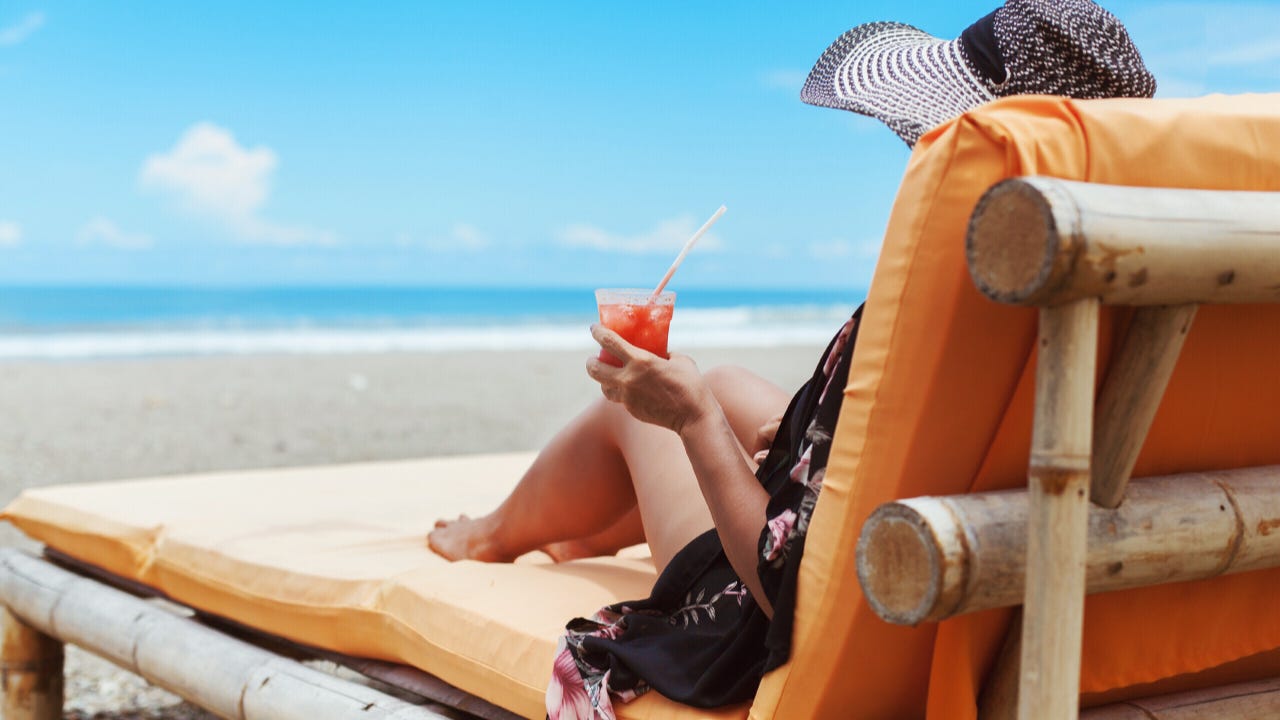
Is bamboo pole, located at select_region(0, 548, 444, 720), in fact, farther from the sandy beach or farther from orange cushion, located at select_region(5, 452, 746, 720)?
the sandy beach

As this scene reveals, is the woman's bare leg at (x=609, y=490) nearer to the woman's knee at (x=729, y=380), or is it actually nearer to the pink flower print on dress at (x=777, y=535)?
the woman's knee at (x=729, y=380)

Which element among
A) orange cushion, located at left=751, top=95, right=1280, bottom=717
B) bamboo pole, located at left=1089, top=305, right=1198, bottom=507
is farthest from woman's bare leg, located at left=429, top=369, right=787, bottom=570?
bamboo pole, located at left=1089, top=305, right=1198, bottom=507

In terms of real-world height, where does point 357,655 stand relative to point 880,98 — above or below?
below

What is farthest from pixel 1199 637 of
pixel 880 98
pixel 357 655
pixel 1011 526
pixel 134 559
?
pixel 134 559

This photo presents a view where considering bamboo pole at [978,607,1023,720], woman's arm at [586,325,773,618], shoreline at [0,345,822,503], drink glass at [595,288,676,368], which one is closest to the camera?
bamboo pole at [978,607,1023,720]

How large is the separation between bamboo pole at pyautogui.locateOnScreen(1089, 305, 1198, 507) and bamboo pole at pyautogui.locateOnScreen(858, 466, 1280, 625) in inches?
1.6

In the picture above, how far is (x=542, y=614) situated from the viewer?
1954 mm

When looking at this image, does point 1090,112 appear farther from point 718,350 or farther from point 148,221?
point 148,221

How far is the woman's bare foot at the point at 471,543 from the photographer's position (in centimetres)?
249

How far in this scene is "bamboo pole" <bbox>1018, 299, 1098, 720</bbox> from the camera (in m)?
1.00

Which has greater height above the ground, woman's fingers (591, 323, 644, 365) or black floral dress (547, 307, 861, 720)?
woman's fingers (591, 323, 644, 365)

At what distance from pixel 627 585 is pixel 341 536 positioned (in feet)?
3.09

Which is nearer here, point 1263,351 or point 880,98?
point 1263,351

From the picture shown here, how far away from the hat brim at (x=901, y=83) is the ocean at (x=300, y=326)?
16090 mm
